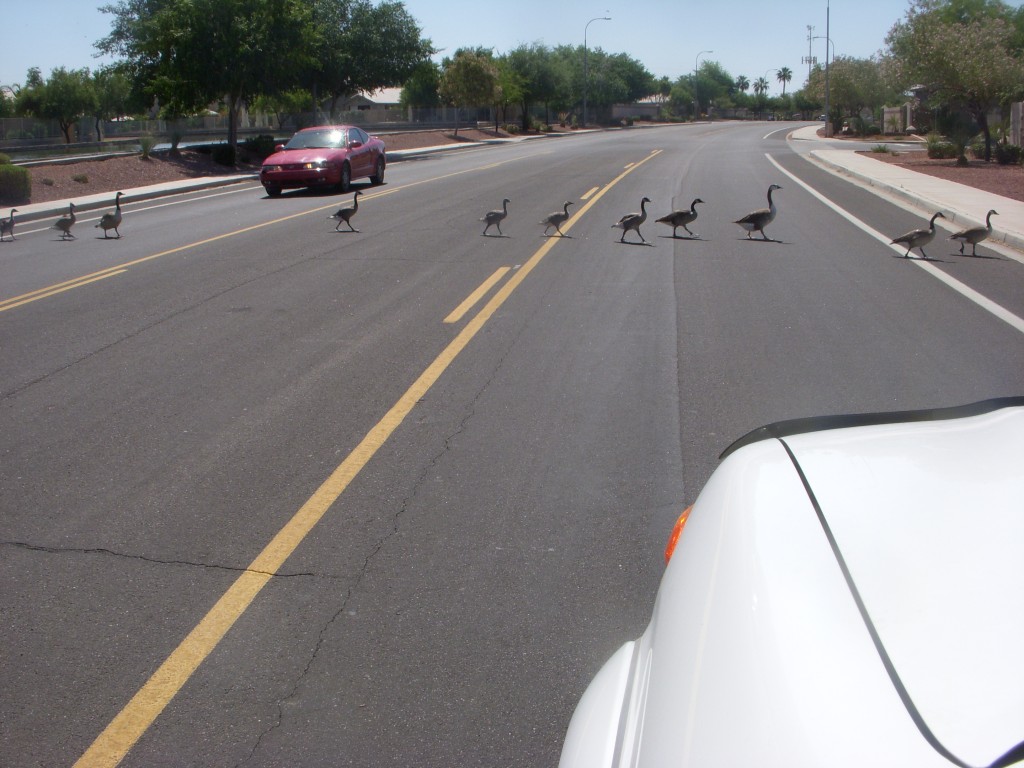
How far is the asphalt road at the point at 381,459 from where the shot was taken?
13.2ft

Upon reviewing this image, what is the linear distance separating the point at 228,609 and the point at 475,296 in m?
7.78

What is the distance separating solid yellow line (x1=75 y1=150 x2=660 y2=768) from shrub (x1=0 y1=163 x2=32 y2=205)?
22.4 meters

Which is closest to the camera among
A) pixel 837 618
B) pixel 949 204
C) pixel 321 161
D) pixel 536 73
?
pixel 837 618

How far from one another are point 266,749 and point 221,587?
1.37 meters

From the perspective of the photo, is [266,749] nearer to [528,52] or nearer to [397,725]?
[397,725]

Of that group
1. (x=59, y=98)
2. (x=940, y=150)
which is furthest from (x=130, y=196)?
(x=59, y=98)

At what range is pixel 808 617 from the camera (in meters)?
1.99

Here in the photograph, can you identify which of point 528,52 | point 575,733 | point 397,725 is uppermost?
point 528,52

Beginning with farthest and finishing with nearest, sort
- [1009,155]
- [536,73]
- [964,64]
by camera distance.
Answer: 1. [536,73]
2. [1009,155]
3. [964,64]

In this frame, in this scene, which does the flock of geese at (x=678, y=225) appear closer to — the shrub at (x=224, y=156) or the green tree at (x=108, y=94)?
the shrub at (x=224, y=156)

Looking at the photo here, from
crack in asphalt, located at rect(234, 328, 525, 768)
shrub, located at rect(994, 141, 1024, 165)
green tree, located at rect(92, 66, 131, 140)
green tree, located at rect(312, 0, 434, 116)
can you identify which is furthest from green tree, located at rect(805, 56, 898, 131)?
crack in asphalt, located at rect(234, 328, 525, 768)

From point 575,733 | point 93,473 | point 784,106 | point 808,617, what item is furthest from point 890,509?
point 784,106

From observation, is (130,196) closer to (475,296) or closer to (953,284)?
(475,296)

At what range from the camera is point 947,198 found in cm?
2347
